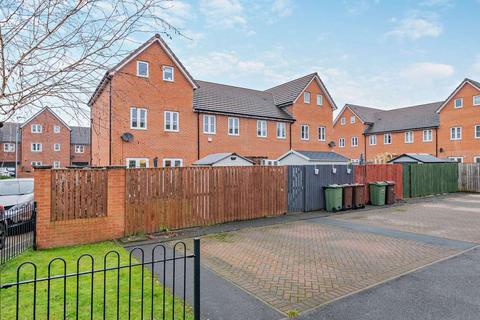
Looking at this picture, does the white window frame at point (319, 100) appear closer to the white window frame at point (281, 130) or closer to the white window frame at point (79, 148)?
the white window frame at point (281, 130)

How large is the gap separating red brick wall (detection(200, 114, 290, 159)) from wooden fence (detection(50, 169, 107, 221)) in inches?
556

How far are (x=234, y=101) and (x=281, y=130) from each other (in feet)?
16.7

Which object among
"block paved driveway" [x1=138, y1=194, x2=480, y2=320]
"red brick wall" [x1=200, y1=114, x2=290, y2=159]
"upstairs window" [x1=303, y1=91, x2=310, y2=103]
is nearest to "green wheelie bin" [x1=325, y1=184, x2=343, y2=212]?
"block paved driveway" [x1=138, y1=194, x2=480, y2=320]

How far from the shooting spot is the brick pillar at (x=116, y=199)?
8.40 metres

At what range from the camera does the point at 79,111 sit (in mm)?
3732

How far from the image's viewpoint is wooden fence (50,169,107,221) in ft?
25.0

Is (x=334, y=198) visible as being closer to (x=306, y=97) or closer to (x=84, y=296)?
(x=84, y=296)

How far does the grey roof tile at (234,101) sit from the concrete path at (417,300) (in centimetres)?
Answer: 1888

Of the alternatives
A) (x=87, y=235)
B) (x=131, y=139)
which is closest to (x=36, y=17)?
(x=87, y=235)

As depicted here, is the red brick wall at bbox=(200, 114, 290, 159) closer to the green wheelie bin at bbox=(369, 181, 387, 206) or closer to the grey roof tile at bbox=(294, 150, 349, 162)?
the grey roof tile at bbox=(294, 150, 349, 162)

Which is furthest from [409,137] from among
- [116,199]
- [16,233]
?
[16,233]

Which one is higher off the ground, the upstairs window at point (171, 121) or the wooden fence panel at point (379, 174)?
the upstairs window at point (171, 121)

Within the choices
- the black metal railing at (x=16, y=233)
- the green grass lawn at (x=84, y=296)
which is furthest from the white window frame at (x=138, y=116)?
the green grass lawn at (x=84, y=296)

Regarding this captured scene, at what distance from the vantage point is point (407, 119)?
38.3 m
